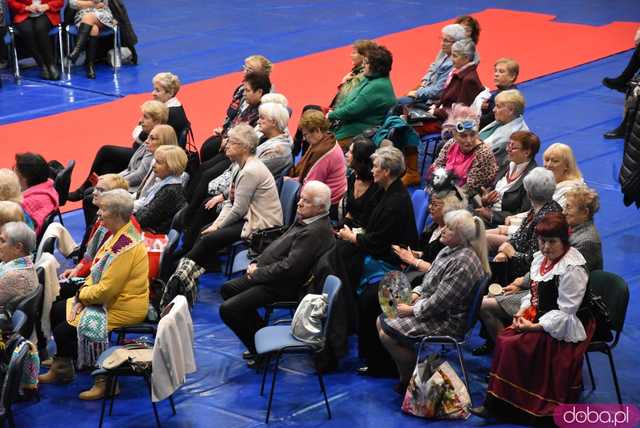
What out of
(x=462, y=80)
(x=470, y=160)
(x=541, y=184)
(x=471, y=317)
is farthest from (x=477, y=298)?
(x=462, y=80)

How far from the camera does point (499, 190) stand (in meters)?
7.87

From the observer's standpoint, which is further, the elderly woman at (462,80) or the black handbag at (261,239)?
the elderly woman at (462,80)

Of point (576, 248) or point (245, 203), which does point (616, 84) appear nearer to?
point (245, 203)

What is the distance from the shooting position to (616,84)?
41.9ft

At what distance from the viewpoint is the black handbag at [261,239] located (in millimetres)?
7758

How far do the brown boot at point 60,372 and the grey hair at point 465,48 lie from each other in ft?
15.8

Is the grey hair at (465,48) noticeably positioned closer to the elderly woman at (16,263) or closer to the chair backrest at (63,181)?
the chair backrest at (63,181)

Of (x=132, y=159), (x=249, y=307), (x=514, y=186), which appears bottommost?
(x=249, y=307)

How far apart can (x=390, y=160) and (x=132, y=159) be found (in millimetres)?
2690

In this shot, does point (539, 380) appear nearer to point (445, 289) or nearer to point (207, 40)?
point (445, 289)

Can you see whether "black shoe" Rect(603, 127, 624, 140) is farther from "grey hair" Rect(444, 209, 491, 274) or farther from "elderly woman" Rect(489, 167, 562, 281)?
"grey hair" Rect(444, 209, 491, 274)

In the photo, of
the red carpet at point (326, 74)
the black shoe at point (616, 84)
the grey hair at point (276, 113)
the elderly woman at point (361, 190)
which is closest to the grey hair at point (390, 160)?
the elderly woman at point (361, 190)

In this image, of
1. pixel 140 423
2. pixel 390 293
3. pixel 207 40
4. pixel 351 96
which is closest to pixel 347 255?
pixel 390 293

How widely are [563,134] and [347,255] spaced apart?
489 cm
